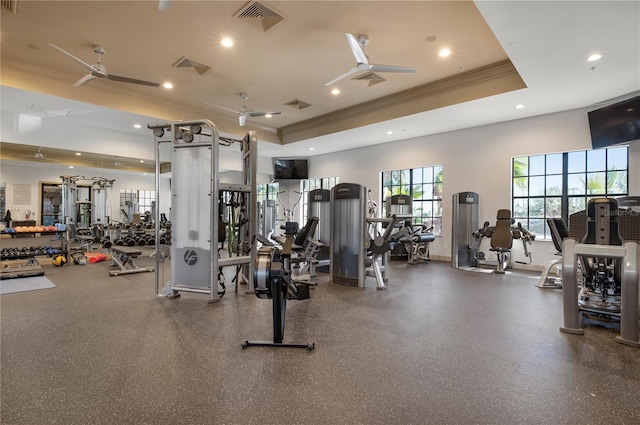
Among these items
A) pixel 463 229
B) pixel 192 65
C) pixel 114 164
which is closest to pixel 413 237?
pixel 463 229

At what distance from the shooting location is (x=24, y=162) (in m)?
9.18

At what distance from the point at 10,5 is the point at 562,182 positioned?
9498 mm

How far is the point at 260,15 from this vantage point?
154 inches

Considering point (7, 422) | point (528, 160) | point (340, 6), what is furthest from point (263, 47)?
point (528, 160)

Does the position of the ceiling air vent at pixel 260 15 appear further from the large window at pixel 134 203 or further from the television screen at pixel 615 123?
the large window at pixel 134 203

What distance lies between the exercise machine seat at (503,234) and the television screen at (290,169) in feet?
23.0

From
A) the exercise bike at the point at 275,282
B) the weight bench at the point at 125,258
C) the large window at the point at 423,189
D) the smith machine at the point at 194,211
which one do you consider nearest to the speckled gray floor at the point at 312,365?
the exercise bike at the point at 275,282

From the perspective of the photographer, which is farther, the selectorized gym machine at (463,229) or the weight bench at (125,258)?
the selectorized gym machine at (463,229)

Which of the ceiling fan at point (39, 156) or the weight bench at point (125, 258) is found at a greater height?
the ceiling fan at point (39, 156)

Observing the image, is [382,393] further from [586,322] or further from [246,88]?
[246,88]

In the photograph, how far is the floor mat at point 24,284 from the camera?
4301mm

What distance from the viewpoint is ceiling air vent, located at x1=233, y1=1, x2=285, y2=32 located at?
3.73 metres

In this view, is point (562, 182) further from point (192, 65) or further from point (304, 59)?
point (192, 65)

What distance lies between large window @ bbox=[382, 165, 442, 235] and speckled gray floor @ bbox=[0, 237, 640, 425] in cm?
465
